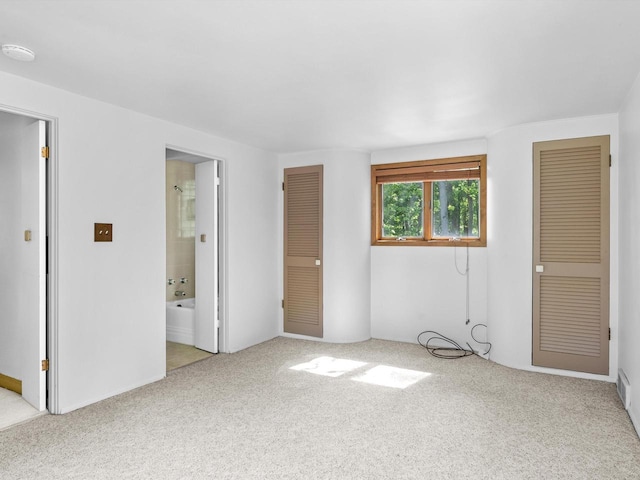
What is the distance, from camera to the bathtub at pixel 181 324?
15.5 feet

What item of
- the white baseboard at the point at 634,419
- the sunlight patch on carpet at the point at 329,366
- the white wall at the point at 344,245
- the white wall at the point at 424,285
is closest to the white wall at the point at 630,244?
the white baseboard at the point at 634,419

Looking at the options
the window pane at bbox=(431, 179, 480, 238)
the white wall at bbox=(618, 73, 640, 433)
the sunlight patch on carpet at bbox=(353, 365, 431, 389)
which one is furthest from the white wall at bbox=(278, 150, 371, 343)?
the white wall at bbox=(618, 73, 640, 433)

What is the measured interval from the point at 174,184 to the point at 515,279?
4.33 meters

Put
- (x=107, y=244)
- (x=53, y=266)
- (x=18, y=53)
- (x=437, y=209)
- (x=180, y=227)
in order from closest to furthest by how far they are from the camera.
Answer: (x=18, y=53), (x=53, y=266), (x=107, y=244), (x=437, y=209), (x=180, y=227)

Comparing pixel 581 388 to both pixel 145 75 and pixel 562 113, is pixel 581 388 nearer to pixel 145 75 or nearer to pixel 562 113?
pixel 562 113

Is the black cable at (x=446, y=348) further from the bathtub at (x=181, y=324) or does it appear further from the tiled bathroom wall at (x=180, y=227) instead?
the tiled bathroom wall at (x=180, y=227)

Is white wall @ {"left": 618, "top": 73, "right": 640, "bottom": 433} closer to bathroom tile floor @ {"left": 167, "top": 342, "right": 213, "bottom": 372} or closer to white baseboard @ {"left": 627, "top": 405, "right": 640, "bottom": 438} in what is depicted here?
white baseboard @ {"left": 627, "top": 405, "right": 640, "bottom": 438}

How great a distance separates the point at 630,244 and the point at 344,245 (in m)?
2.73

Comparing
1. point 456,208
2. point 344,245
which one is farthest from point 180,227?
point 456,208

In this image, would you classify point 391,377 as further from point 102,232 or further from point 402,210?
point 102,232

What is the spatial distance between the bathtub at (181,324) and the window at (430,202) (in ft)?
7.81

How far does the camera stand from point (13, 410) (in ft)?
9.56

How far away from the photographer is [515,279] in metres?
3.90

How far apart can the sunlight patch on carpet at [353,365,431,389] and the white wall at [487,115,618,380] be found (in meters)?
0.96
